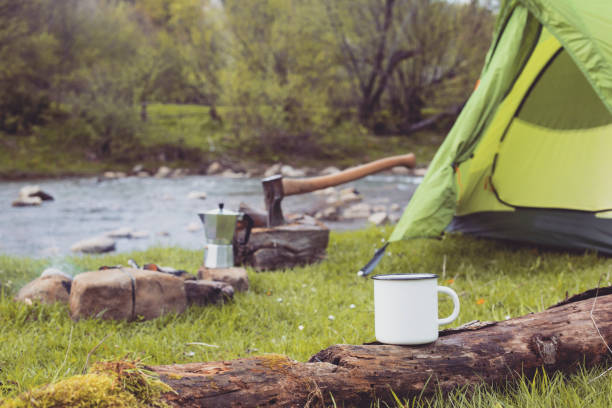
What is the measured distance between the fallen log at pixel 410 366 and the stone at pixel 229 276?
227 centimetres

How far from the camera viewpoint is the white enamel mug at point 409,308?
5.87ft

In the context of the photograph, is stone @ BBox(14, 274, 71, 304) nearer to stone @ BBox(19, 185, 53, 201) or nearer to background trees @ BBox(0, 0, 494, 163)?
Result: stone @ BBox(19, 185, 53, 201)

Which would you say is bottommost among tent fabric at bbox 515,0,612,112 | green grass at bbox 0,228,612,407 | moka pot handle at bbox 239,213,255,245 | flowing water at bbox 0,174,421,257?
flowing water at bbox 0,174,421,257

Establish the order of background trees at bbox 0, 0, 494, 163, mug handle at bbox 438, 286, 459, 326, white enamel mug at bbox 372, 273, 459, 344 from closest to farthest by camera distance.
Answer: white enamel mug at bbox 372, 273, 459, 344, mug handle at bbox 438, 286, 459, 326, background trees at bbox 0, 0, 494, 163

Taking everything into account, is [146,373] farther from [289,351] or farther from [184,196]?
[184,196]

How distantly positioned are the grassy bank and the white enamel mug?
739 inches

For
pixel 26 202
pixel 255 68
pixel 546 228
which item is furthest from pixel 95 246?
pixel 255 68

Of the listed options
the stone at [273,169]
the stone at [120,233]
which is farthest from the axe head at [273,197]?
the stone at [273,169]

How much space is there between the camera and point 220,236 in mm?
4609

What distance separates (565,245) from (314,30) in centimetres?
2047

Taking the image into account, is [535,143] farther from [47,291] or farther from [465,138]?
[47,291]

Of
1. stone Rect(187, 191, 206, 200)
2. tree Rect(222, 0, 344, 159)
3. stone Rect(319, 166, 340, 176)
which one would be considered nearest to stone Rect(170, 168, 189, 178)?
tree Rect(222, 0, 344, 159)

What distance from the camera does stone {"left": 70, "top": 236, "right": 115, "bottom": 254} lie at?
7199 millimetres

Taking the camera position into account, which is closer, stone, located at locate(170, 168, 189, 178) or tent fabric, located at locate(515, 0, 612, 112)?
tent fabric, located at locate(515, 0, 612, 112)
